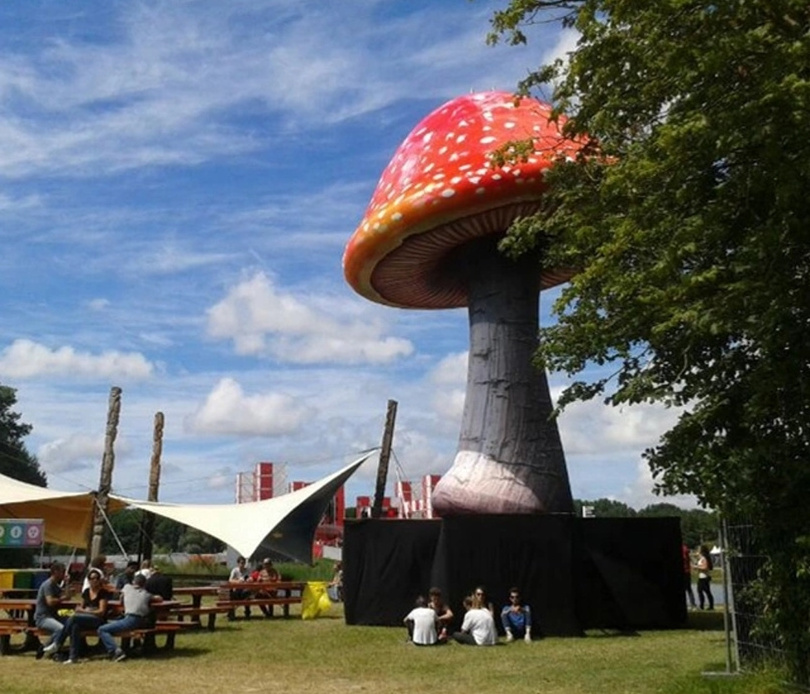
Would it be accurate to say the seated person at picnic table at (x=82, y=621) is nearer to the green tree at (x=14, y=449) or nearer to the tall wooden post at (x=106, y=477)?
the tall wooden post at (x=106, y=477)

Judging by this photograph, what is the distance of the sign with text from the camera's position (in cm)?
2031

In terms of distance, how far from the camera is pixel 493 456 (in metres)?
15.5

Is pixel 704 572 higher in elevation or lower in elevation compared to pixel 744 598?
higher

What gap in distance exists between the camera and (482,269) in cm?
1595

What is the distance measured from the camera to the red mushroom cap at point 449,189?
46.6ft

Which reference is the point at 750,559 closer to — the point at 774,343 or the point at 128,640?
the point at 774,343

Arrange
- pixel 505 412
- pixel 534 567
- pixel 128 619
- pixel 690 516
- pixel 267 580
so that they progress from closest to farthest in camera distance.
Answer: pixel 128 619, pixel 534 567, pixel 505 412, pixel 267 580, pixel 690 516

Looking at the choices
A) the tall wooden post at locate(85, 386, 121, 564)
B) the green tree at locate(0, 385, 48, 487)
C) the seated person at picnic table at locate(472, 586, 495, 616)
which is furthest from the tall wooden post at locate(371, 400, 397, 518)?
the green tree at locate(0, 385, 48, 487)

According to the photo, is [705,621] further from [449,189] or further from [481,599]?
[449,189]

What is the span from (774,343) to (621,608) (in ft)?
28.9

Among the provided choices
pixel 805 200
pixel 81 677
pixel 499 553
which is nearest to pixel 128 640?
pixel 81 677

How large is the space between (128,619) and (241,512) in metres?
9.92

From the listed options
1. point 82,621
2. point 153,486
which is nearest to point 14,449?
point 153,486

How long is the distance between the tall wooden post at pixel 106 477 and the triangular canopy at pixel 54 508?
28 centimetres
